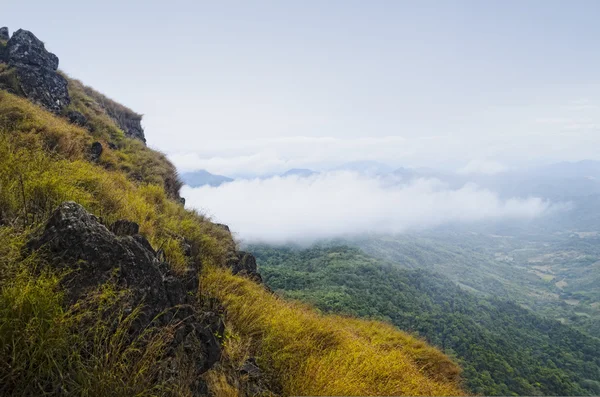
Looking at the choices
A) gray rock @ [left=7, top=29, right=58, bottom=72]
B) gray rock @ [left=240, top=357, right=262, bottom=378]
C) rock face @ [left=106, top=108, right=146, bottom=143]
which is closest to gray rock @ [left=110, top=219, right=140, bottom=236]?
gray rock @ [left=240, top=357, right=262, bottom=378]

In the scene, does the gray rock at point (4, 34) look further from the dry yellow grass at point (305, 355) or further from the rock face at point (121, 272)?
the rock face at point (121, 272)

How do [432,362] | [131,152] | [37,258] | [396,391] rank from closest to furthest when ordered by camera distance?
1. [37,258]
2. [396,391]
3. [432,362]
4. [131,152]

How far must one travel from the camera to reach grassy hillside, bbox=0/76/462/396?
221cm

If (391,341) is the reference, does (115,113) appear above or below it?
above

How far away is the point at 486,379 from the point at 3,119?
126ft

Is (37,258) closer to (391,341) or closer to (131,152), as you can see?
(391,341)

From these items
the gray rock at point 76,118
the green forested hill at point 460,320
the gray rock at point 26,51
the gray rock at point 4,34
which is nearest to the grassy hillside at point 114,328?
the gray rock at point 76,118

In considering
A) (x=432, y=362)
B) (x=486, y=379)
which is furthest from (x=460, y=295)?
(x=432, y=362)

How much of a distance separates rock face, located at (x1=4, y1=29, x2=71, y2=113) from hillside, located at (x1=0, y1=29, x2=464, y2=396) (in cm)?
462

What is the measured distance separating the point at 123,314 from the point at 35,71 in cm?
1321

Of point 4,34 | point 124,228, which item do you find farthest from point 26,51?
point 124,228

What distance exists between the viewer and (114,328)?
2.72 m

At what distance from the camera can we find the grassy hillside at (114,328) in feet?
7.24

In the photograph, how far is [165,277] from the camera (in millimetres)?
3717
